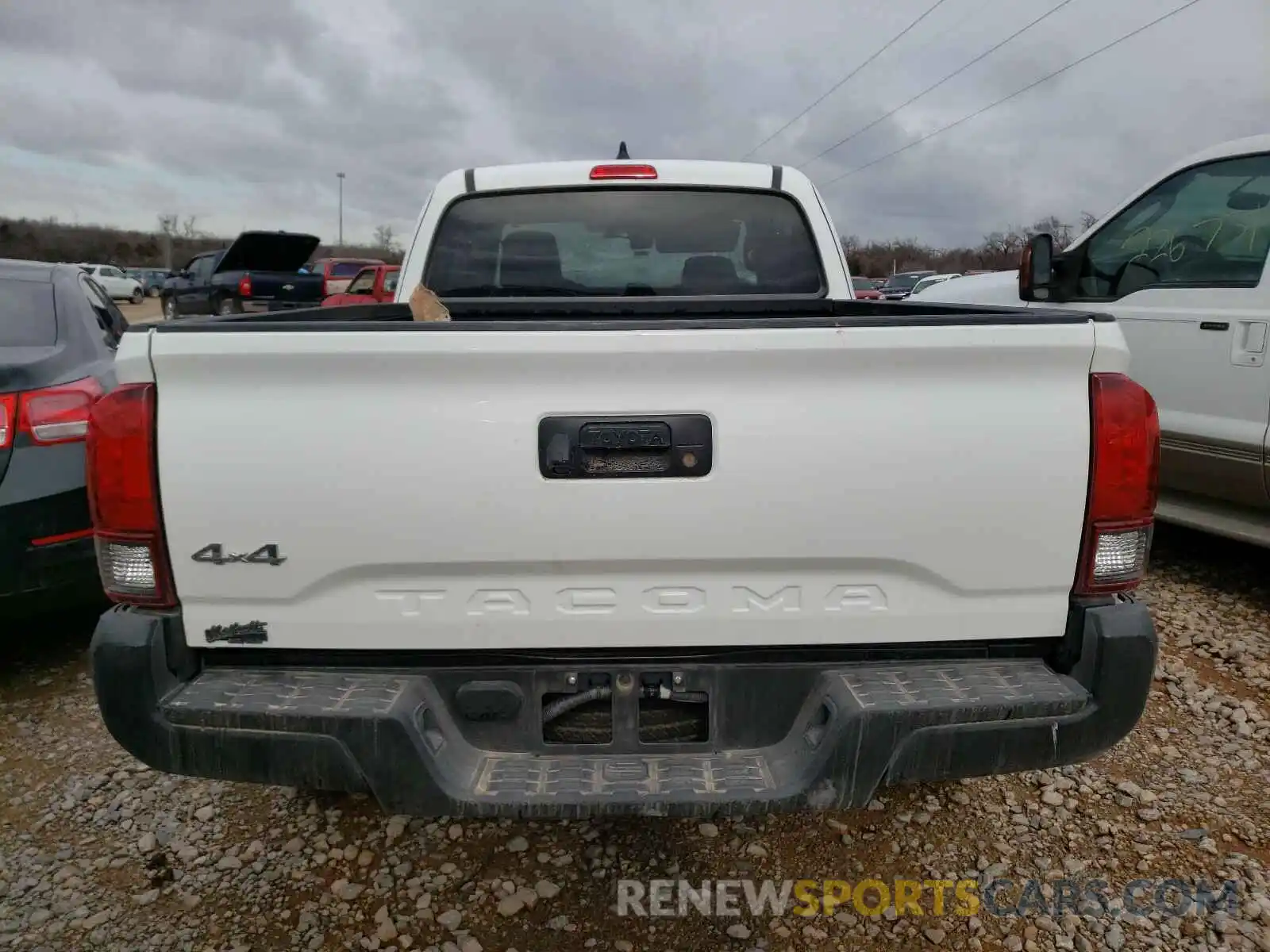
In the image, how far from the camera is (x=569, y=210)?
3.73m

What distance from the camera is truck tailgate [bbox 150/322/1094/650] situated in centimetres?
182

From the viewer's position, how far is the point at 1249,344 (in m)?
4.07

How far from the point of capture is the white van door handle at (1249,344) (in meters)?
4.01

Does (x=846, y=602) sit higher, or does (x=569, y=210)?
(x=569, y=210)

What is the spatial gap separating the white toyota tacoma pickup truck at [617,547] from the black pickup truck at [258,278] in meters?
18.4

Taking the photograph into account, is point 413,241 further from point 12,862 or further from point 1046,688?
point 1046,688

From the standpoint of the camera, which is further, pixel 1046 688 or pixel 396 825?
pixel 396 825

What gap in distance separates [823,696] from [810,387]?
0.69 m

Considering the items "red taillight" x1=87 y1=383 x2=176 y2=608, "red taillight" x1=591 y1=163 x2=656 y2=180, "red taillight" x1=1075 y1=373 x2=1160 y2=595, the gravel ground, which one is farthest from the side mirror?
"red taillight" x1=87 y1=383 x2=176 y2=608

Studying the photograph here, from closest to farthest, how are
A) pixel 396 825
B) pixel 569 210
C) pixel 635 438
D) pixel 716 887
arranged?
pixel 635 438, pixel 716 887, pixel 396 825, pixel 569 210

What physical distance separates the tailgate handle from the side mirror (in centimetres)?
382

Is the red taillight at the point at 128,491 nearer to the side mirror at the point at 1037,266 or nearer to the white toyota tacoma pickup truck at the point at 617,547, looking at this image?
the white toyota tacoma pickup truck at the point at 617,547

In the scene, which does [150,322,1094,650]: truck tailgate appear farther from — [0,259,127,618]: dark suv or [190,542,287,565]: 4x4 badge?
[0,259,127,618]: dark suv

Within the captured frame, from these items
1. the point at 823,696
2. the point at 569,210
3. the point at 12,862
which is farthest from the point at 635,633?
the point at 569,210
